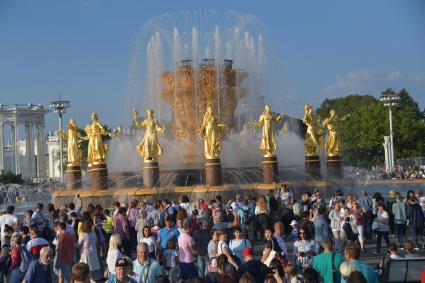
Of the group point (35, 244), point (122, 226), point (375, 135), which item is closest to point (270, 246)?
point (35, 244)

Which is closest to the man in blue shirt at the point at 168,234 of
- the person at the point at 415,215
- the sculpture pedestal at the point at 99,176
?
the person at the point at 415,215

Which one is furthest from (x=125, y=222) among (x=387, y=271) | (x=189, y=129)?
(x=189, y=129)

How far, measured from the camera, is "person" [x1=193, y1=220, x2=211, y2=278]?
11.4 meters

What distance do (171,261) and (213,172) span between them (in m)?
14.9

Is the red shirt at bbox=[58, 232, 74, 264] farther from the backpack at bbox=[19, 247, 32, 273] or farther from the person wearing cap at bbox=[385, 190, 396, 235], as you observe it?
the person wearing cap at bbox=[385, 190, 396, 235]

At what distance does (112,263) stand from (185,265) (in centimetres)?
139

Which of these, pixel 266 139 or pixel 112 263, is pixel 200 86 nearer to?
pixel 266 139

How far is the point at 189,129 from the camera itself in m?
32.5

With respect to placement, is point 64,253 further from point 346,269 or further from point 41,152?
point 41,152

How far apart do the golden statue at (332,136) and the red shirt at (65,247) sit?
20025 mm

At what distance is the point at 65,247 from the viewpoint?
11359 millimetres

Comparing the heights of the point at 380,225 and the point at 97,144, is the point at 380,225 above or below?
below

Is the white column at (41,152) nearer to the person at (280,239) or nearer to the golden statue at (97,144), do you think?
the golden statue at (97,144)

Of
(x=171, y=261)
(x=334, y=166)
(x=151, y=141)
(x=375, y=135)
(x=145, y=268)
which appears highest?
(x=375, y=135)
